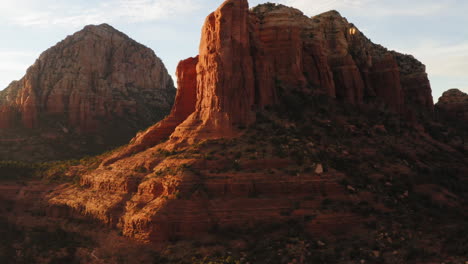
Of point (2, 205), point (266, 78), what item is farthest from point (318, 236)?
point (2, 205)

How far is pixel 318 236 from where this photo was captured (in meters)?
32.8

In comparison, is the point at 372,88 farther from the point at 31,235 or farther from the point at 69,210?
the point at 31,235

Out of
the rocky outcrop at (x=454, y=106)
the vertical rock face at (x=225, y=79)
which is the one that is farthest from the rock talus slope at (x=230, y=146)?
the rocky outcrop at (x=454, y=106)

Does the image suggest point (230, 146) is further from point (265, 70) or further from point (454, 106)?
point (454, 106)

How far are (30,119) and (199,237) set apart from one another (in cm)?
8433

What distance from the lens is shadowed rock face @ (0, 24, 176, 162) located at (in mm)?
104812

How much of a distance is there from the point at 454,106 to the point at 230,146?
6760 cm

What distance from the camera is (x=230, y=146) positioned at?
3997cm

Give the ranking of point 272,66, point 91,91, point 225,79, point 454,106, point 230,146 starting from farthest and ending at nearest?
point 91,91
point 454,106
point 272,66
point 225,79
point 230,146

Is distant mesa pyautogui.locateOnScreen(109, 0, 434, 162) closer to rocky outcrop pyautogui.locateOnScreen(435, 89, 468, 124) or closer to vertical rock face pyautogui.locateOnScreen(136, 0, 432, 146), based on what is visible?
vertical rock face pyautogui.locateOnScreen(136, 0, 432, 146)

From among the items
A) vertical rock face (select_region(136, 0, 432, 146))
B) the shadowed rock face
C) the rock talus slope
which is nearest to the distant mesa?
vertical rock face (select_region(136, 0, 432, 146))

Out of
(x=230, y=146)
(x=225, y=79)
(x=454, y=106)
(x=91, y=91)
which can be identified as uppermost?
(x=91, y=91)

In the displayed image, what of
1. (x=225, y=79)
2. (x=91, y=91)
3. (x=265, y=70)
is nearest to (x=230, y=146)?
(x=225, y=79)

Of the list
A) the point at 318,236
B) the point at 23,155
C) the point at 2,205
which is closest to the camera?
the point at 318,236
